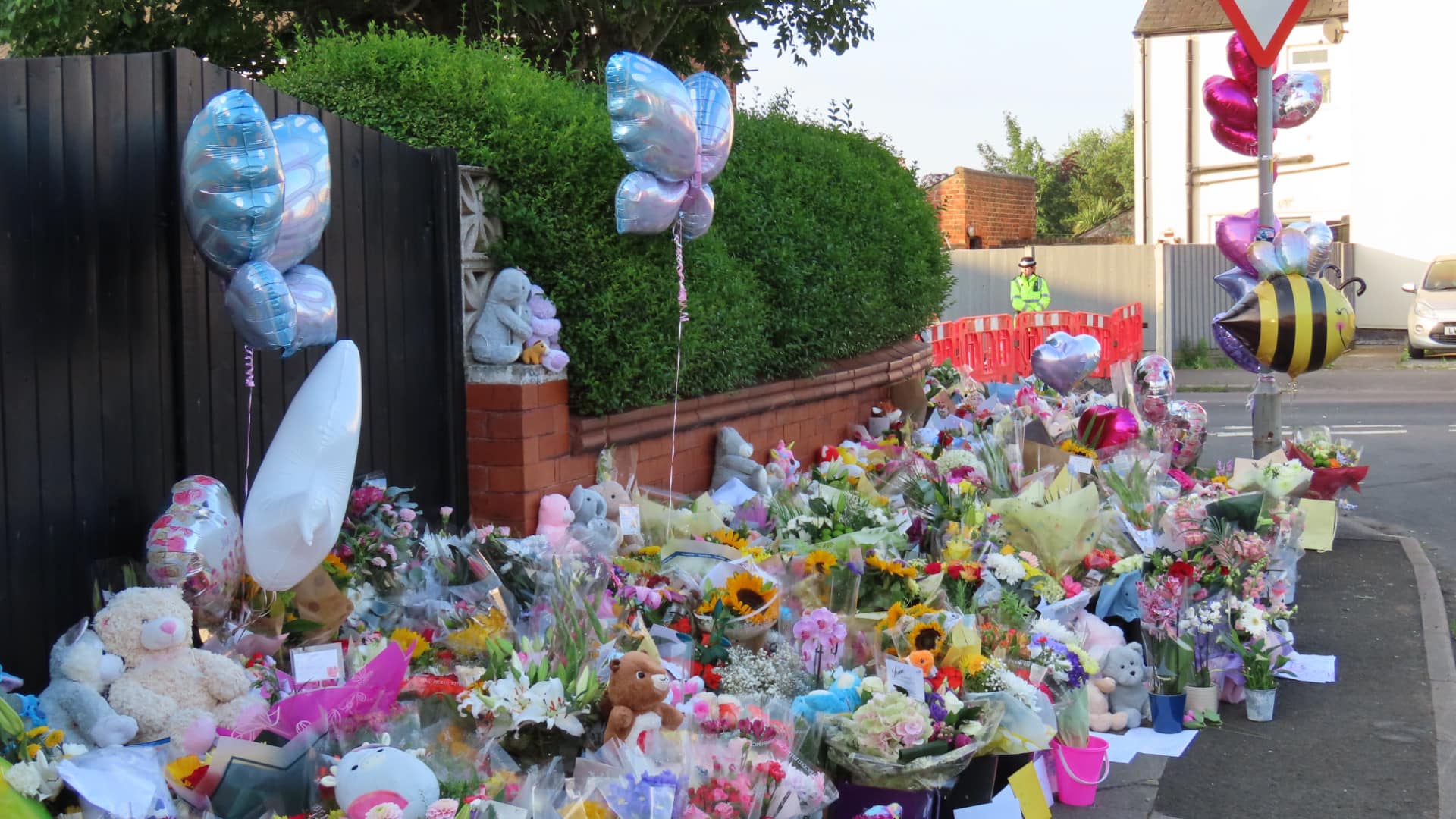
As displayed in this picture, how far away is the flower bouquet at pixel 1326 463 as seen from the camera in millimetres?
7758

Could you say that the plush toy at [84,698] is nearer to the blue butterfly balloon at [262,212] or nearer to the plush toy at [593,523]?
the blue butterfly balloon at [262,212]

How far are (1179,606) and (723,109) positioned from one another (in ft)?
8.69

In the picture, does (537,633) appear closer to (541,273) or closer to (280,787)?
(280,787)

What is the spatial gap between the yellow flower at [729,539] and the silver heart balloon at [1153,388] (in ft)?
14.4

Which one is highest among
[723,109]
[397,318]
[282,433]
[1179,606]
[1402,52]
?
[1402,52]

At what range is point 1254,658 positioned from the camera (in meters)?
5.00

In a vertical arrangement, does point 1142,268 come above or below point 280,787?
above

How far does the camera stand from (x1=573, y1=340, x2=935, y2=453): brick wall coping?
18.1 ft

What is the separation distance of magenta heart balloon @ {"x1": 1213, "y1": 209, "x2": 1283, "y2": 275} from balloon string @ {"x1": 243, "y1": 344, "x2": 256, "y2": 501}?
19.2ft

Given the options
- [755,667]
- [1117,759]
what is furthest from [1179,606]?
[755,667]

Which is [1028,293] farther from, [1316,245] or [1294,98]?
[1316,245]

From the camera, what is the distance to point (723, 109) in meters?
5.50

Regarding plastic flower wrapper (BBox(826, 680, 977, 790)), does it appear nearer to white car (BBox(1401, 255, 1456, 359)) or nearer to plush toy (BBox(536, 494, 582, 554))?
plush toy (BBox(536, 494, 582, 554))

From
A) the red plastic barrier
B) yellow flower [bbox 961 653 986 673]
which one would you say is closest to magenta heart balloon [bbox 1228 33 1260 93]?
the red plastic barrier
